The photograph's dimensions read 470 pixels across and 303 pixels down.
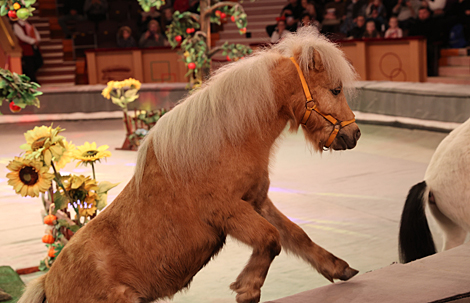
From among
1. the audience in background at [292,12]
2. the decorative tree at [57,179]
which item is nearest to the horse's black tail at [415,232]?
the decorative tree at [57,179]

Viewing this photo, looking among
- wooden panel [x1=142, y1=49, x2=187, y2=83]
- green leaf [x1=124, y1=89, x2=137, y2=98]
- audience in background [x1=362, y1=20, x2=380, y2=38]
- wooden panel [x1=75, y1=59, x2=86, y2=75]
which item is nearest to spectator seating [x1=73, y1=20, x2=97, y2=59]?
wooden panel [x1=75, y1=59, x2=86, y2=75]

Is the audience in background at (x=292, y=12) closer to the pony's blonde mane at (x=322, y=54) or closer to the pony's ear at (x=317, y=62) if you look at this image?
the pony's blonde mane at (x=322, y=54)

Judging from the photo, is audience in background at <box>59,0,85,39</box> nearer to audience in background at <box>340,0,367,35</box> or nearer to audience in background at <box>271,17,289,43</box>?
audience in background at <box>271,17,289,43</box>

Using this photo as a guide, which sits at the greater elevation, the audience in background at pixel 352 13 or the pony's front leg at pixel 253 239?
the audience in background at pixel 352 13

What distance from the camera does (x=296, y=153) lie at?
7.84m

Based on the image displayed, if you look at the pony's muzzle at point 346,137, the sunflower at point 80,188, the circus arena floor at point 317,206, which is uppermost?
the pony's muzzle at point 346,137

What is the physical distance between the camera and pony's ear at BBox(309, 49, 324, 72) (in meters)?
1.91

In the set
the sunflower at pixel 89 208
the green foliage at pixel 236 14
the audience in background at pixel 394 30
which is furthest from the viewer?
the audience in background at pixel 394 30

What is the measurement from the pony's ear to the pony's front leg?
0.55 meters

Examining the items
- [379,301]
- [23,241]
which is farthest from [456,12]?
[379,301]

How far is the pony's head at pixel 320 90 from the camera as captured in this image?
1.92m

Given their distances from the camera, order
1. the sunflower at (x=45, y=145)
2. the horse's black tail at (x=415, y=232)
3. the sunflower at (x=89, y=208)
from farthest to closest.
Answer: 1. the sunflower at (x=89, y=208)
2. the sunflower at (x=45, y=145)
3. the horse's black tail at (x=415, y=232)

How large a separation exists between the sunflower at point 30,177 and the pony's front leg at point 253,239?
1.86 metres

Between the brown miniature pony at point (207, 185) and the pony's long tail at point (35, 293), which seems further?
the pony's long tail at point (35, 293)
